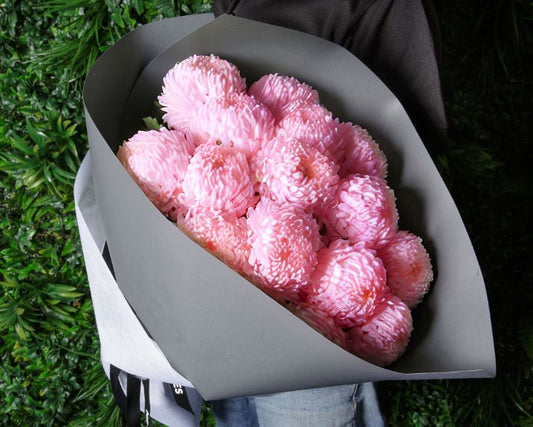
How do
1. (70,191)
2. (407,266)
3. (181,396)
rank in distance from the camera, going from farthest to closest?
(70,191)
(181,396)
(407,266)

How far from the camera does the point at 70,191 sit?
1219 mm

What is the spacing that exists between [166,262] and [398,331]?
0.89ft

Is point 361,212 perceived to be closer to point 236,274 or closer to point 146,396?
point 236,274

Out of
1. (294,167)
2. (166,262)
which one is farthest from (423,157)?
(166,262)

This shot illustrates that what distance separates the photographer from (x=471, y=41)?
1.58 meters

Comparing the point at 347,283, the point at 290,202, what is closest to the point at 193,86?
the point at 290,202

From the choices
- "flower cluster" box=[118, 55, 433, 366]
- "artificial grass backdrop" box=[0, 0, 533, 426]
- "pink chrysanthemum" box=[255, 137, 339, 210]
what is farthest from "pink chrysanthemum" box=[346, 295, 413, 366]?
"artificial grass backdrop" box=[0, 0, 533, 426]

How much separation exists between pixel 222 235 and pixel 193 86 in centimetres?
21

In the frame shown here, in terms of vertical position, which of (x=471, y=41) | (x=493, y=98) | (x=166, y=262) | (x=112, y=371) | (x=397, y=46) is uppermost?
(x=397, y=46)

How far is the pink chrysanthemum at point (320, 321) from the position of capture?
21.1 inches

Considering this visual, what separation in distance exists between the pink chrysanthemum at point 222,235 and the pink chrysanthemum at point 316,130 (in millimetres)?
135

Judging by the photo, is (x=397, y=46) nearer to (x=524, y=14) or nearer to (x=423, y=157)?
(x=423, y=157)

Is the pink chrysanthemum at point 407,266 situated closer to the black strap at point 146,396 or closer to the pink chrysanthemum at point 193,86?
the pink chrysanthemum at point 193,86

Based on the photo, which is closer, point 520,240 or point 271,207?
point 271,207
